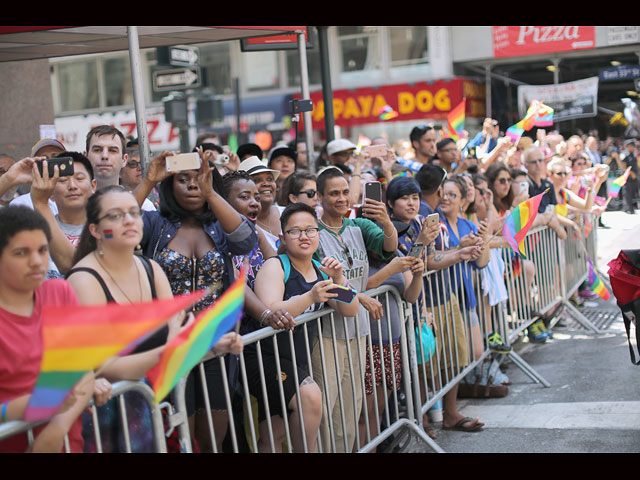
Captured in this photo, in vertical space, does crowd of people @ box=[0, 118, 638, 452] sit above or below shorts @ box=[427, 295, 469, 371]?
above

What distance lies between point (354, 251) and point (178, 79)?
17.3 ft

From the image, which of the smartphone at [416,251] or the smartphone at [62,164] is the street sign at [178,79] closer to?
the smartphone at [416,251]

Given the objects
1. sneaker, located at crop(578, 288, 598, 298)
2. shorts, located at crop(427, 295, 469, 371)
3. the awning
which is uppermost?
the awning

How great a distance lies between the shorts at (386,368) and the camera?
16.4 feet

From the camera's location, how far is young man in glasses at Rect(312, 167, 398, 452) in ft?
14.9

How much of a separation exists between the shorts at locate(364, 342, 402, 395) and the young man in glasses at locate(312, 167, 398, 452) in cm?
19

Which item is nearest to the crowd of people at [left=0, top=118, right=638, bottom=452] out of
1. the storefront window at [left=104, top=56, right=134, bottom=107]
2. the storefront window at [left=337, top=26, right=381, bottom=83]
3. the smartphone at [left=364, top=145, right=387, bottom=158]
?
the smartphone at [left=364, top=145, right=387, bottom=158]

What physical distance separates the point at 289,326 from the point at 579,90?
17.9 metres

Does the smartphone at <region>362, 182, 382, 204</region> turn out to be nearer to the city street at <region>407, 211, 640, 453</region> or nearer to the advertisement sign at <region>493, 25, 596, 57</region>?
the city street at <region>407, 211, 640, 453</region>

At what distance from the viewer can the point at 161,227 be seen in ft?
13.8

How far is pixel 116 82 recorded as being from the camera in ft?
99.1

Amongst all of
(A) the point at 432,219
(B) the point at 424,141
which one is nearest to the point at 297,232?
(A) the point at 432,219

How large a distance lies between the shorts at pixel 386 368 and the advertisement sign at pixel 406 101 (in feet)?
61.6
